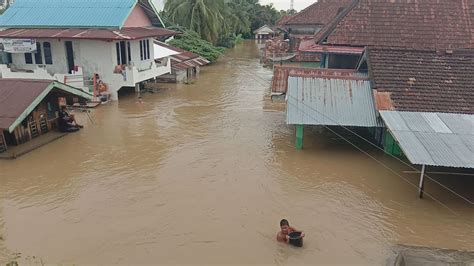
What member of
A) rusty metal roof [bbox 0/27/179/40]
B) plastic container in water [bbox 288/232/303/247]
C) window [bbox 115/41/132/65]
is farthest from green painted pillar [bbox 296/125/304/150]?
window [bbox 115/41/132/65]

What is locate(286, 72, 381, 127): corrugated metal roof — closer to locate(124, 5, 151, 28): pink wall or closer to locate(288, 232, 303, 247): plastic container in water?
locate(288, 232, 303, 247): plastic container in water

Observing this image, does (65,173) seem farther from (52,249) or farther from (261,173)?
(261,173)

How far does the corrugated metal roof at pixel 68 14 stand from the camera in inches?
883

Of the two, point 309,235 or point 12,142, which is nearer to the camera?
point 309,235

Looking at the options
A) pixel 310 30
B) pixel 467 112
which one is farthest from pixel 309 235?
pixel 310 30

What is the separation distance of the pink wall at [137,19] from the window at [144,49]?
3.72 ft

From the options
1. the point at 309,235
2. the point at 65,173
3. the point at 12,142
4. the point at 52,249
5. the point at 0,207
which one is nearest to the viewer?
the point at 52,249

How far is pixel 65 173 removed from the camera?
13.1 m

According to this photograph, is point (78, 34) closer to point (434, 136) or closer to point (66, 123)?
point (66, 123)

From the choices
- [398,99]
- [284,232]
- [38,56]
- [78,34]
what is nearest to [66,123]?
[78,34]

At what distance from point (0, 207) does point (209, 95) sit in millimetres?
15430

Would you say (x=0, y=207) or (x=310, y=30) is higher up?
(x=310, y=30)

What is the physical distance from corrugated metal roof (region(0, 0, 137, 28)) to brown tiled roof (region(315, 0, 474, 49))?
10791 millimetres

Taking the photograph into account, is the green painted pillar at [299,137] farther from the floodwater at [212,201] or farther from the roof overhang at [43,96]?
the roof overhang at [43,96]
